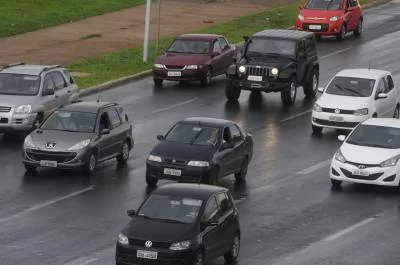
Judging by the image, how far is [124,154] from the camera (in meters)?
37.3

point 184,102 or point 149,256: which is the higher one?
point 149,256

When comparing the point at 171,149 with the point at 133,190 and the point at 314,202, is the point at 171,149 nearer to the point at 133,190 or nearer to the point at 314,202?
the point at 133,190

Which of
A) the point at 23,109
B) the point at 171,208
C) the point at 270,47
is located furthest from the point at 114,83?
the point at 171,208

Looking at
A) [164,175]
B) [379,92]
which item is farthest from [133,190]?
[379,92]

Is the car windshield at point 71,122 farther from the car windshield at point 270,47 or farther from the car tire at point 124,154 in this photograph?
the car windshield at point 270,47

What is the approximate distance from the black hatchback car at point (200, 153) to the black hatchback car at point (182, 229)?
18.9 feet

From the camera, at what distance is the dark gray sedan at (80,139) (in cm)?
3500

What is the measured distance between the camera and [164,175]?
110 feet

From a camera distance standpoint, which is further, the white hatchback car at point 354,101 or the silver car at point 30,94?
the white hatchback car at point 354,101

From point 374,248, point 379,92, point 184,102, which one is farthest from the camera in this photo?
point 184,102

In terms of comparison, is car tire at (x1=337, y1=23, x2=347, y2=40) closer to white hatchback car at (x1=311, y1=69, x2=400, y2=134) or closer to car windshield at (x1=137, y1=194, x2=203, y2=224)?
white hatchback car at (x1=311, y1=69, x2=400, y2=134)

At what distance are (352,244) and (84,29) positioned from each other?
31.8 metres

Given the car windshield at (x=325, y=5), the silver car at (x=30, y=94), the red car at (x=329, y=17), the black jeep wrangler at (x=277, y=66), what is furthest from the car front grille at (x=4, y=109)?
the car windshield at (x=325, y=5)

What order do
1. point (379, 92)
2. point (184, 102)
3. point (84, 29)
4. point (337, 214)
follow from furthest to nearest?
point (84, 29) → point (184, 102) → point (379, 92) → point (337, 214)
